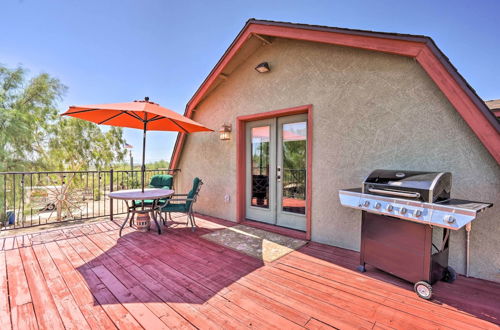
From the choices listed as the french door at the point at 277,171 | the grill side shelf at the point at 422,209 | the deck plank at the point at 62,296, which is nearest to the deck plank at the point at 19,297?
the deck plank at the point at 62,296

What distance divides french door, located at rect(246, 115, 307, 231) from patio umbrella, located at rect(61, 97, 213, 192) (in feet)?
4.35

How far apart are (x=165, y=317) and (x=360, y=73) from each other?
3.69 meters

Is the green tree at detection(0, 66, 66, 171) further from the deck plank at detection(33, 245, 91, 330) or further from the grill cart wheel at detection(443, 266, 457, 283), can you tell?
the grill cart wheel at detection(443, 266, 457, 283)

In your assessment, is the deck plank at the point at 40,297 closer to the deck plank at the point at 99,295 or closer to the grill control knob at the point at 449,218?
the deck plank at the point at 99,295

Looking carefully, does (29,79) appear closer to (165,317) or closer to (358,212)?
(165,317)

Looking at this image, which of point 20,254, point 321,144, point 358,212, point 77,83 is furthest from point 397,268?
point 77,83

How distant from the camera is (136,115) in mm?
4047

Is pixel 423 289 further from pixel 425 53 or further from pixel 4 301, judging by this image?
pixel 4 301

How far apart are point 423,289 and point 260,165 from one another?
3092mm

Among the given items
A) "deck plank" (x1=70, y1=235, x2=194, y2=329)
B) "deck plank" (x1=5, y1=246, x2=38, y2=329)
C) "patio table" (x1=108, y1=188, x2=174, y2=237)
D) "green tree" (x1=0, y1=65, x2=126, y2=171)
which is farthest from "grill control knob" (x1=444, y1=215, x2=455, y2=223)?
"green tree" (x1=0, y1=65, x2=126, y2=171)

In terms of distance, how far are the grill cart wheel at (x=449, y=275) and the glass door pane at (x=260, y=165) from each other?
275 centimetres

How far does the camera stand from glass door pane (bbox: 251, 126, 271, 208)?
438 centimetres

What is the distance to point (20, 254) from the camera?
292 centimetres

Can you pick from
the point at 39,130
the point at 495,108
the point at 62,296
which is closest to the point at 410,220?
the point at 495,108
